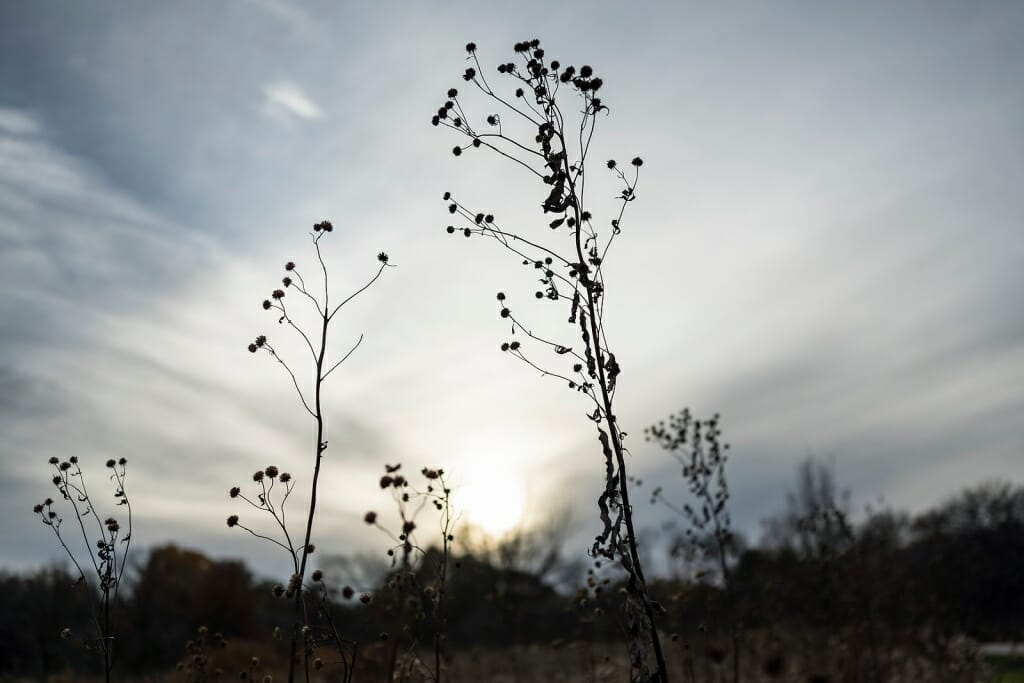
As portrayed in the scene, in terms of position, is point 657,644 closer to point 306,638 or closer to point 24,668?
point 306,638

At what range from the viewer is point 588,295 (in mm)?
3283

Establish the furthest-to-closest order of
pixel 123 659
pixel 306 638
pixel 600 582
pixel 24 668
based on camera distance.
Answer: pixel 123 659 → pixel 24 668 → pixel 600 582 → pixel 306 638

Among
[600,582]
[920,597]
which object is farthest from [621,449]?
[920,597]

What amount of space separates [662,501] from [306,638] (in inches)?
145

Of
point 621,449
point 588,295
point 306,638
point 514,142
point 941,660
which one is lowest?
point 941,660

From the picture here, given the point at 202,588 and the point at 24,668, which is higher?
the point at 202,588

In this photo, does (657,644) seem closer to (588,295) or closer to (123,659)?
(588,295)

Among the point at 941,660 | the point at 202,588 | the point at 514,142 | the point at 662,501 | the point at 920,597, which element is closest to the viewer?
the point at 514,142

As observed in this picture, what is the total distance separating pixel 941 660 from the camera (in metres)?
9.28

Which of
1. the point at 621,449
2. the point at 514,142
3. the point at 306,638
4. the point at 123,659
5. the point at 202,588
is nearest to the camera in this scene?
the point at 306,638

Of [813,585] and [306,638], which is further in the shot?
[813,585]

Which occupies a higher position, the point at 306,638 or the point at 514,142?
the point at 514,142

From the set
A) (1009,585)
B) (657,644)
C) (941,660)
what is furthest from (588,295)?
(1009,585)

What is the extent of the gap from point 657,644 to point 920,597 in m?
10.7
